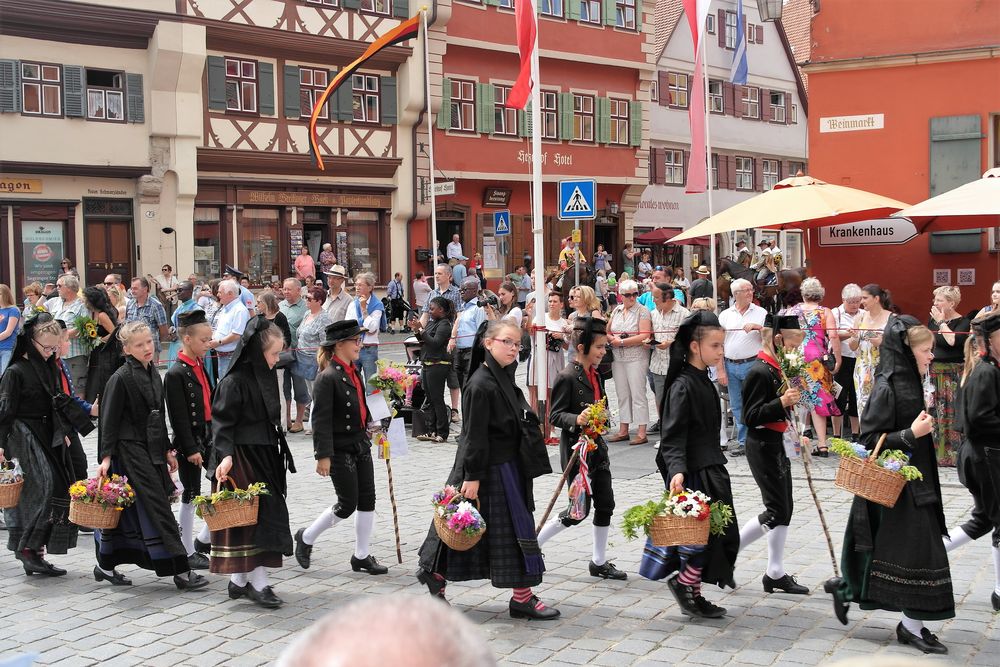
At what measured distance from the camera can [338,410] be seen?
8062 mm

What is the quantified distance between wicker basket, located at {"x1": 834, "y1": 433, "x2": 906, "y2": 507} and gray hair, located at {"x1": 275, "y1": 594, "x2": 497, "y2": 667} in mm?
5099

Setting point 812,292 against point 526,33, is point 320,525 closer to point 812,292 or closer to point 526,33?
point 812,292

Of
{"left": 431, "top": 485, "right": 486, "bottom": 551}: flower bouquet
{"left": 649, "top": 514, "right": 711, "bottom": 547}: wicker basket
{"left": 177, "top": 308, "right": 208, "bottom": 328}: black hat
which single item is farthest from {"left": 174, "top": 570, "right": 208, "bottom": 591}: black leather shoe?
{"left": 649, "top": 514, "right": 711, "bottom": 547}: wicker basket

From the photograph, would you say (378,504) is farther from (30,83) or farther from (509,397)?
(30,83)

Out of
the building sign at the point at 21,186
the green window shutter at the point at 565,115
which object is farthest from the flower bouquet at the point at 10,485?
the green window shutter at the point at 565,115

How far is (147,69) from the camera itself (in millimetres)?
29297

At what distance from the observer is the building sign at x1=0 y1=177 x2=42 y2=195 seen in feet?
89.9

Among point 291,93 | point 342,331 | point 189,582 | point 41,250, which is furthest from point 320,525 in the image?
point 291,93

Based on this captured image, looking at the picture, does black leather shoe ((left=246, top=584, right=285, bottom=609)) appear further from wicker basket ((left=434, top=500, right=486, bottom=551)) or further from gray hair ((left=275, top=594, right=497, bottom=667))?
gray hair ((left=275, top=594, right=497, bottom=667))

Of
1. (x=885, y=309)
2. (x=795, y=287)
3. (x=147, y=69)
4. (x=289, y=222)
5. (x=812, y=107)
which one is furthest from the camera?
(x=289, y=222)

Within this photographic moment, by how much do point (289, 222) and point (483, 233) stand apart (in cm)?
725

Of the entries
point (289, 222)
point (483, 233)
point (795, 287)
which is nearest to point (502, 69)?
point (483, 233)

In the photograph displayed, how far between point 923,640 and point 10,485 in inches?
235

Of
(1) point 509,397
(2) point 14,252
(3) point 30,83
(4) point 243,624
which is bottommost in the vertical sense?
(4) point 243,624
